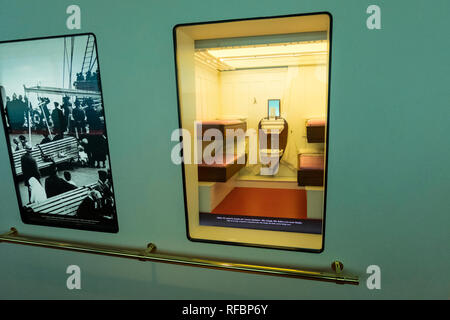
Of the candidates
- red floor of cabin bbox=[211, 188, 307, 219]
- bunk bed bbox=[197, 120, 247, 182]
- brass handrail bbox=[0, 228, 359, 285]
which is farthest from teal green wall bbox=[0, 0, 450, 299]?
bunk bed bbox=[197, 120, 247, 182]

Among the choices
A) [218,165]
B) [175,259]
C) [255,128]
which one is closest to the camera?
[175,259]

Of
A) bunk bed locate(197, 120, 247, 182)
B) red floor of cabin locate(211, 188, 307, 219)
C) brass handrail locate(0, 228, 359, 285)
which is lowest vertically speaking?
red floor of cabin locate(211, 188, 307, 219)

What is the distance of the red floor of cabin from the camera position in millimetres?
1537

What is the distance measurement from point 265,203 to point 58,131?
1347 mm

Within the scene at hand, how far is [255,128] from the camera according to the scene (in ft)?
10.4

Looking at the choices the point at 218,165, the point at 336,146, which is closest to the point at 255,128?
the point at 218,165

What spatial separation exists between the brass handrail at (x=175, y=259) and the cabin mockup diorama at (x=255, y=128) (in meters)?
0.09

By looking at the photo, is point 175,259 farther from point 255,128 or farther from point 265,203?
point 255,128

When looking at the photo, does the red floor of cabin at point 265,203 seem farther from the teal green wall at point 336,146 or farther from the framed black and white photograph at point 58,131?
the framed black and white photograph at point 58,131

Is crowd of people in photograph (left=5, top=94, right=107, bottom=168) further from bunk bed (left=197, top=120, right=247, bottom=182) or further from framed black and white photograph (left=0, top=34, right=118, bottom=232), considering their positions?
bunk bed (left=197, top=120, right=247, bottom=182)

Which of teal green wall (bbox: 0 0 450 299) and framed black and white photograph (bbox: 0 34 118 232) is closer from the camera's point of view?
teal green wall (bbox: 0 0 450 299)

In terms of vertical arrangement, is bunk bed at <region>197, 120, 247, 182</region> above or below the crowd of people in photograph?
below

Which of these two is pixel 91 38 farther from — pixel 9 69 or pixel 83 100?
pixel 9 69

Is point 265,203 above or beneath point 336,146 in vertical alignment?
beneath
